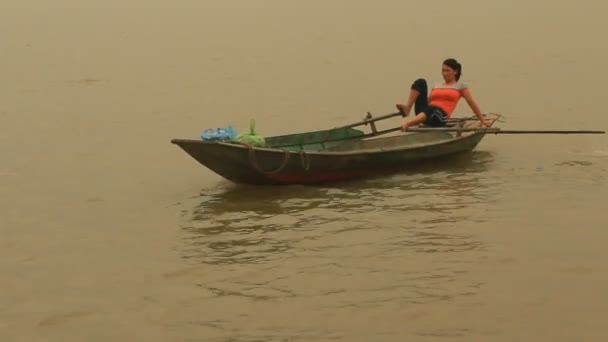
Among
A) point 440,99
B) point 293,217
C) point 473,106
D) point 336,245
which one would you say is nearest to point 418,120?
point 440,99

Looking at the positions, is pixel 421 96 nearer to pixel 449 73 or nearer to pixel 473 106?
pixel 449 73

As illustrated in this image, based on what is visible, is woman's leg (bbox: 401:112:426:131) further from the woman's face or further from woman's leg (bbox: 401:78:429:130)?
the woman's face

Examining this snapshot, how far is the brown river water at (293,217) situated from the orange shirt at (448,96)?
53 cm

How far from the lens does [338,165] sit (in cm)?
887

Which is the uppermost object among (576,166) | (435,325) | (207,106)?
(207,106)

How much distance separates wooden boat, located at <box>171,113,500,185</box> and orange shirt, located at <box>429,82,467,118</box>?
170 mm

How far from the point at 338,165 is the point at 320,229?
4.26 feet

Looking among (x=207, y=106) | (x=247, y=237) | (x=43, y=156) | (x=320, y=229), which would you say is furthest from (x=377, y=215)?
(x=207, y=106)

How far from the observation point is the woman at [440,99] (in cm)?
994

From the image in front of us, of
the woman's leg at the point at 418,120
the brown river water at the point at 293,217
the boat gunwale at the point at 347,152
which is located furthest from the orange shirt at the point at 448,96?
the brown river water at the point at 293,217

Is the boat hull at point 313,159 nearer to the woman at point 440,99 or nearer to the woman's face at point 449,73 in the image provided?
the woman at point 440,99

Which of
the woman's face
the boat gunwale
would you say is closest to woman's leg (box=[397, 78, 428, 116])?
the woman's face

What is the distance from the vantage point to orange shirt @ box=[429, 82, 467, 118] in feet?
32.9

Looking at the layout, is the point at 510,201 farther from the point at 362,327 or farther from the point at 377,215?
the point at 362,327
